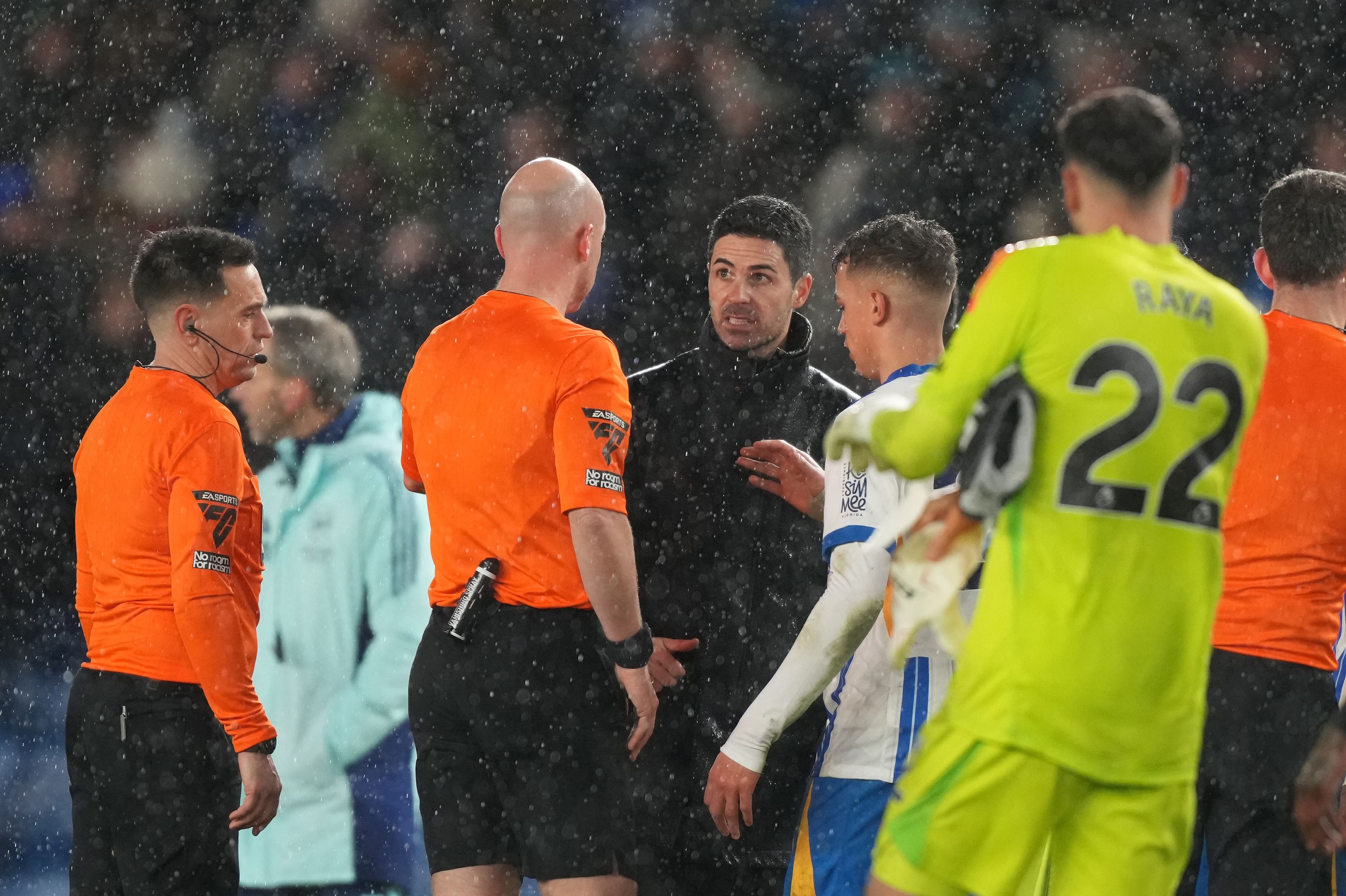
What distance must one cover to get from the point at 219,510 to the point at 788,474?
122cm

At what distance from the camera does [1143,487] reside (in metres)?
1.64

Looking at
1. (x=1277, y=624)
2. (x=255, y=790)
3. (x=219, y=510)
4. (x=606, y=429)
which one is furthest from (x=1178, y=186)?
(x=255, y=790)

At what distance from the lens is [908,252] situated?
8.20ft

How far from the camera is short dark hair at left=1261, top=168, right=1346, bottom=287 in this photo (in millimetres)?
2551

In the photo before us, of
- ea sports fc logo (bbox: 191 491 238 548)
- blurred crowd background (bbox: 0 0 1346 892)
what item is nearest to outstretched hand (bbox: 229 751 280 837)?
ea sports fc logo (bbox: 191 491 238 548)

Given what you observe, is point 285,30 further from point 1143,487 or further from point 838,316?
point 1143,487

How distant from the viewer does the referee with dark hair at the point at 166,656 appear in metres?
2.69

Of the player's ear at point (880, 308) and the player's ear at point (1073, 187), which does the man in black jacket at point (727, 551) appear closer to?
the player's ear at point (880, 308)

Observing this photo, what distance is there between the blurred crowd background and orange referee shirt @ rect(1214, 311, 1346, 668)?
8.34ft

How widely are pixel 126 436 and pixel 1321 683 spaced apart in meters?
2.47

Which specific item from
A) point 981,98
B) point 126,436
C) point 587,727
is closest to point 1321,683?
point 587,727

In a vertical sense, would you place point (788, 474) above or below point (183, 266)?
below

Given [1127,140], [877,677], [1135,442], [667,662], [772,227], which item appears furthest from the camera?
→ [772,227]

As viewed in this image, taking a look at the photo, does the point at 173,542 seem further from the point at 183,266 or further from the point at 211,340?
the point at 183,266
